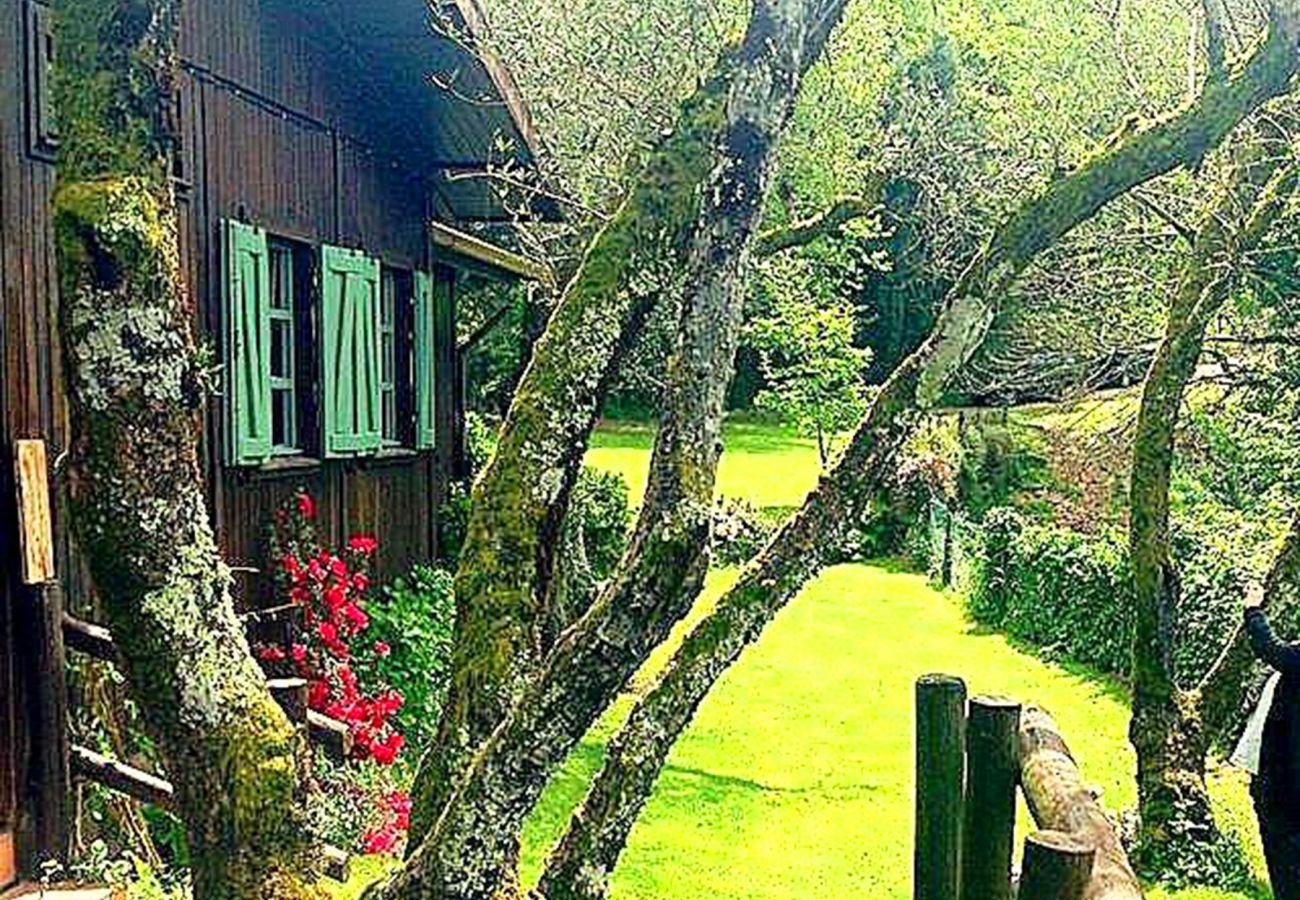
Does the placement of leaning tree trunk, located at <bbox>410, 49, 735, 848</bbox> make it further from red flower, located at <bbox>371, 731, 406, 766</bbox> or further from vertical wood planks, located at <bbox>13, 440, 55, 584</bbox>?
red flower, located at <bbox>371, 731, 406, 766</bbox>

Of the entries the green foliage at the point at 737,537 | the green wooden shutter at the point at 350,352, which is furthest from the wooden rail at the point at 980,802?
the green foliage at the point at 737,537

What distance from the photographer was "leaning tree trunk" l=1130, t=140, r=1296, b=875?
738 cm

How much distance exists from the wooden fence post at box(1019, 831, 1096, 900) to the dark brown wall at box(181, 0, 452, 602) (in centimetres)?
537

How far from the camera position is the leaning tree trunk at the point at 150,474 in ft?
6.09

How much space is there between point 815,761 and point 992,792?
745cm

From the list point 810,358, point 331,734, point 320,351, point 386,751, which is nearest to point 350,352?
point 320,351

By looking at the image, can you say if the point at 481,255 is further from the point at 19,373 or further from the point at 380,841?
the point at 19,373

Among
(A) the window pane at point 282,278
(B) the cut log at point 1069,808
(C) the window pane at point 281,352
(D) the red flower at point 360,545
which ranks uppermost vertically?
(A) the window pane at point 282,278

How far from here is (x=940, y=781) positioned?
3.30 m

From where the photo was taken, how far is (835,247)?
63.1ft

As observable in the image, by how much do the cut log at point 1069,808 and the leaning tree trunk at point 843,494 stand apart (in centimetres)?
72

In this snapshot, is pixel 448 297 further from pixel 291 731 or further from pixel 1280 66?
pixel 291 731

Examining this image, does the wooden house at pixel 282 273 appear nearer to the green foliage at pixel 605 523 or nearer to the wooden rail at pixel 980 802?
the wooden rail at pixel 980 802

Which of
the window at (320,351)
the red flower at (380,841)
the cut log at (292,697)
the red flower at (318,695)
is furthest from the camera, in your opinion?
the red flower at (318,695)
